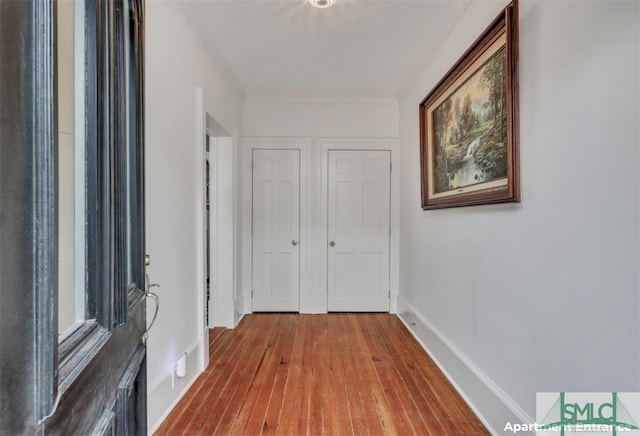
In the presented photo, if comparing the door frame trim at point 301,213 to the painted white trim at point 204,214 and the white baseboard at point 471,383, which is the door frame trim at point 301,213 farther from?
the white baseboard at point 471,383

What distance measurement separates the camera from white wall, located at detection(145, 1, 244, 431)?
166cm

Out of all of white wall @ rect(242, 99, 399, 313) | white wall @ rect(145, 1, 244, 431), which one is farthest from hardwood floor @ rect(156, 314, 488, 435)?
white wall @ rect(242, 99, 399, 313)

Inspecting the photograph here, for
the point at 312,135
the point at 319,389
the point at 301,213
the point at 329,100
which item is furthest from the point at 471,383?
the point at 329,100

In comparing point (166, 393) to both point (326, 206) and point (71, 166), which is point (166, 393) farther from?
point (326, 206)

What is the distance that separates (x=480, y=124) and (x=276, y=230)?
8.16ft

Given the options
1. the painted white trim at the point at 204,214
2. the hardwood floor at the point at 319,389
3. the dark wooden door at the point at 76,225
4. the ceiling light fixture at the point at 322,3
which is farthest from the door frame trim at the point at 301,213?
the dark wooden door at the point at 76,225

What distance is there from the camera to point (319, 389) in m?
2.10

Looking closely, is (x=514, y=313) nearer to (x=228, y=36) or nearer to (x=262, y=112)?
(x=228, y=36)

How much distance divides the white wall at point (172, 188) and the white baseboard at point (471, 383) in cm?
183

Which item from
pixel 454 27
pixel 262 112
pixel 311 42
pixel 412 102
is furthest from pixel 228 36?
pixel 412 102

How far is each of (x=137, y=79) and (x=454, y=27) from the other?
2.19 metres

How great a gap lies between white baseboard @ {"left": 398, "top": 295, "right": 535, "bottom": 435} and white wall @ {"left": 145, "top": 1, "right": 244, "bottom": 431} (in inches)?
72.0

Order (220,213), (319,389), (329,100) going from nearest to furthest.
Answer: (319,389) < (220,213) < (329,100)

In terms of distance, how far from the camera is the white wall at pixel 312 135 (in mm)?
3654
